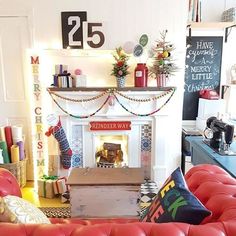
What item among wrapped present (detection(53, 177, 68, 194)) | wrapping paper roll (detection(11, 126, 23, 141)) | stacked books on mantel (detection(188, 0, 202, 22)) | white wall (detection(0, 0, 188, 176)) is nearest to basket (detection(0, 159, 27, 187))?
wrapping paper roll (detection(11, 126, 23, 141))

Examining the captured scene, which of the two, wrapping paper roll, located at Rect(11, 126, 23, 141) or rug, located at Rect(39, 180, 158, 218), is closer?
rug, located at Rect(39, 180, 158, 218)

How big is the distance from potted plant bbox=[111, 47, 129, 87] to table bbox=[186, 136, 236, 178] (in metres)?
1.18

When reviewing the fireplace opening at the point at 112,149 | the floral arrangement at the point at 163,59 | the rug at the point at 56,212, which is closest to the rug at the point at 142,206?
the rug at the point at 56,212

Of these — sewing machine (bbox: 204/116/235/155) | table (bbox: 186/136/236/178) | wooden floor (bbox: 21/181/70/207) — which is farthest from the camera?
wooden floor (bbox: 21/181/70/207)

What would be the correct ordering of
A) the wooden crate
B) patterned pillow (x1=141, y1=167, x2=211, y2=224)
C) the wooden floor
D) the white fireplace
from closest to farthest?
1. patterned pillow (x1=141, y1=167, x2=211, y2=224)
2. the wooden crate
3. the wooden floor
4. the white fireplace

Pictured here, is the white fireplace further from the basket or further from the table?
the table

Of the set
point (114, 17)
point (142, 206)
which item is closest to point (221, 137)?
point (142, 206)

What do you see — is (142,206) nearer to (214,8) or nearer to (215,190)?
(215,190)

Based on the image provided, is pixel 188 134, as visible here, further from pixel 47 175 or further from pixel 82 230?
pixel 82 230

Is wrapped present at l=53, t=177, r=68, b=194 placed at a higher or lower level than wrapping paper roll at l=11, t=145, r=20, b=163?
lower

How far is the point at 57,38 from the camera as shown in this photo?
3.13 m

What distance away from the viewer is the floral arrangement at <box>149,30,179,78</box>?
3.04 m

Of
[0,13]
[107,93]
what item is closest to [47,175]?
[107,93]

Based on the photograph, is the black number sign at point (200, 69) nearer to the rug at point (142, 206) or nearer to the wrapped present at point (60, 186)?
the rug at point (142, 206)
